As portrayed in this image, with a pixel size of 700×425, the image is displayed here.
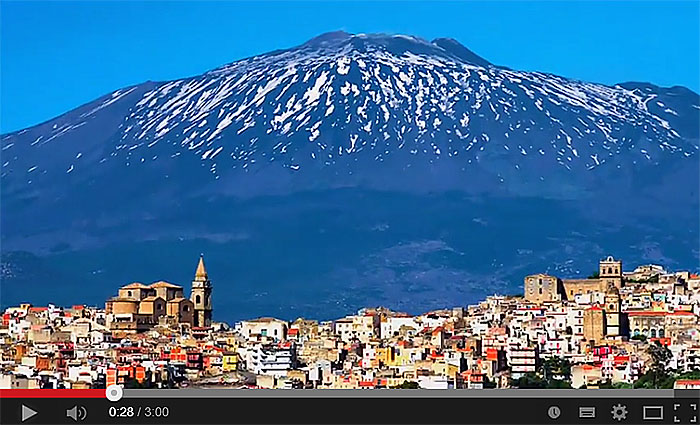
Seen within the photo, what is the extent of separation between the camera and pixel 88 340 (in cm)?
3105

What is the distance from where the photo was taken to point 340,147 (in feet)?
215

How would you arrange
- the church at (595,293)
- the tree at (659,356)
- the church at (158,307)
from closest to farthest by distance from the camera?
the tree at (659,356) → the church at (595,293) → the church at (158,307)

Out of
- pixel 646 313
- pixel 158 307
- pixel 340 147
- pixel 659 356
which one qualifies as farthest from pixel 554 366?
pixel 340 147

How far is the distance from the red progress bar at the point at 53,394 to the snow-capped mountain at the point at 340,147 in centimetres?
5142

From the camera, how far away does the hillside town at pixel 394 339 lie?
19891 millimetres

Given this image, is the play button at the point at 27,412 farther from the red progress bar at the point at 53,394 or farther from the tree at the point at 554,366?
the tree at the point at 554,366

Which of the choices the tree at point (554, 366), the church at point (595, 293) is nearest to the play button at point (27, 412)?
the tree at point (554, 366)

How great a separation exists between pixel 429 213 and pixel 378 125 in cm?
994

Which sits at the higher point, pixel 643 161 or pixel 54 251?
pixel 643 161

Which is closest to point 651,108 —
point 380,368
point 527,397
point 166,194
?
point 166,194

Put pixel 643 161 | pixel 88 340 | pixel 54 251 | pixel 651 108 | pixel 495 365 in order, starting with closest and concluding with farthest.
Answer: pixel 495 365, pixel 88 340, pixel 54 251, pixel 643 161, pixel 651 108

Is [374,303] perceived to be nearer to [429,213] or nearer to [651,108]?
[429,213]

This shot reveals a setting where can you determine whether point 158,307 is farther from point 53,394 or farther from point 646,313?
point 53,394

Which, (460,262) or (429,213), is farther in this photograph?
(429,213)
